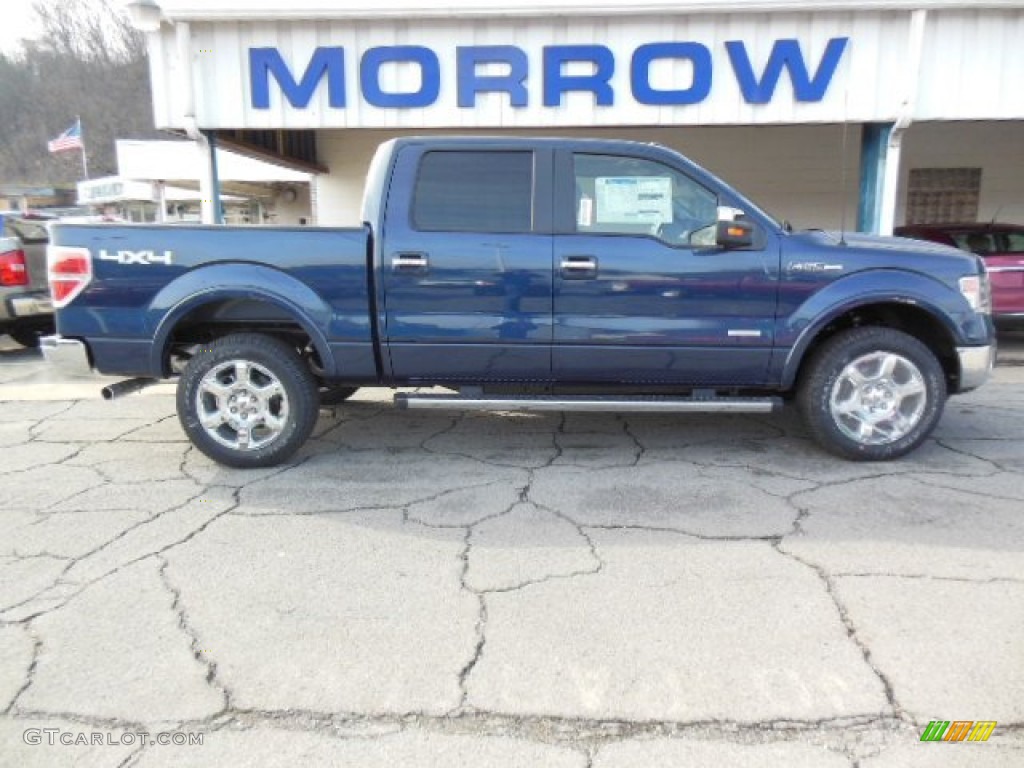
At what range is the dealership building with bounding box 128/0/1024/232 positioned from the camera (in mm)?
8250

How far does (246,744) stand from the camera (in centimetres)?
224

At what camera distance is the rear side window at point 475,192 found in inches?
176

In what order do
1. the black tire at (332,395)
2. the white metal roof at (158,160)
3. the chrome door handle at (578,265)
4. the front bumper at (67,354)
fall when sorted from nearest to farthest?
the chrome door handle at (578,265), the front bumper at (67,354), the black tire at (332,395), the white metal roof at (158,160)

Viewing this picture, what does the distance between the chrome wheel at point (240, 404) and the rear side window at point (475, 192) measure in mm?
1363

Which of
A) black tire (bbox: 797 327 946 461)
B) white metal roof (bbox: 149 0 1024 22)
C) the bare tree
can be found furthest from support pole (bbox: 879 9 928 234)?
the bare tree

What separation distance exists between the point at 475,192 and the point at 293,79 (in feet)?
17.2

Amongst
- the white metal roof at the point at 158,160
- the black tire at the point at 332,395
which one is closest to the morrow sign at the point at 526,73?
the black tire at the point at 332,395

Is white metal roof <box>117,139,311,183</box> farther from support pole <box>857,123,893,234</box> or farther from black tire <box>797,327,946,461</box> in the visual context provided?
black tire <box>797,327,946,461</box>

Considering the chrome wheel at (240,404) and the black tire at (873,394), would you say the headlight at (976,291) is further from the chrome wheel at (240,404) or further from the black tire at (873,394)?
the chrome wheel at (240,404)

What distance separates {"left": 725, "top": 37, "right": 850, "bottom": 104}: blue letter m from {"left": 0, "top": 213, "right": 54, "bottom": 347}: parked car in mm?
8025

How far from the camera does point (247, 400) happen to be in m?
4.59

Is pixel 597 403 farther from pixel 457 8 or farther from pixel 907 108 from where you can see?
pixel 907 108

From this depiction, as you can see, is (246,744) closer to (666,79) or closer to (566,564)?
(566,564)

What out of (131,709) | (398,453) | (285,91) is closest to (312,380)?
(398,453)
